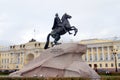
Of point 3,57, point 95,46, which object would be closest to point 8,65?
point 3,57

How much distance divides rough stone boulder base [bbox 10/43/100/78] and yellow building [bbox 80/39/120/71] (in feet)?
190

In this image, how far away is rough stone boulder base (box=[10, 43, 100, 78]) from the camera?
18.8 meters

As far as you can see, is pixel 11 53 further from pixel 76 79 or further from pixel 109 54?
pixel 76 79

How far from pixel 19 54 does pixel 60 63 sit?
82907 millimetres

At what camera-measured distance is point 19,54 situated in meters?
101

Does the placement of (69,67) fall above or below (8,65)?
above

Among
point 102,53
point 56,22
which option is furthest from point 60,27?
point 102,53

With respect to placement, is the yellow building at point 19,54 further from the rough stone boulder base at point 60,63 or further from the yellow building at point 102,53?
the rough stone boulder base at point 60,63

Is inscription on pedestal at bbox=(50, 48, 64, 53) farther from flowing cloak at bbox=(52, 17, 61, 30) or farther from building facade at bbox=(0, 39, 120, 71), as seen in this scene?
building facade at bbox=(0, 39, 120, 71)

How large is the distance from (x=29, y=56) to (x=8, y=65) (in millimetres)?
10855

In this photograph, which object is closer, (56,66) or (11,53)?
(56,66)

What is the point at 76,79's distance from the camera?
14086mm

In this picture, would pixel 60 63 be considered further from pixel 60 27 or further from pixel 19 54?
pixel 19 54

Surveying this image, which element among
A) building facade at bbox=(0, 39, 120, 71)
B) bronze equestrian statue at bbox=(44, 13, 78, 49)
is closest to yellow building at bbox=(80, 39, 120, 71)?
building facade at bbox=(0, 39, 120, 71)
